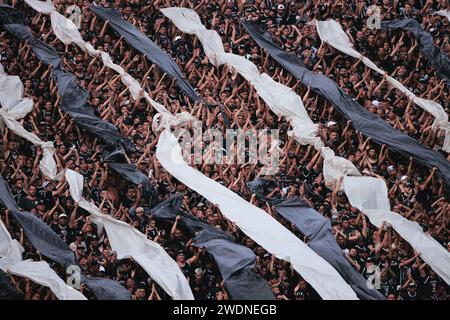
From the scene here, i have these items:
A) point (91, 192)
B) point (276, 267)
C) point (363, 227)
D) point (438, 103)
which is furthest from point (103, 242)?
point (438, 103)

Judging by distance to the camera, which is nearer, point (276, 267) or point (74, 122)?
point (276, 267)

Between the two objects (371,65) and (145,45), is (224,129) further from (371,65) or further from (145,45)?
(371,65)

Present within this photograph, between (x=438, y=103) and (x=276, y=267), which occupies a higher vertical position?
(x=438, y=103)

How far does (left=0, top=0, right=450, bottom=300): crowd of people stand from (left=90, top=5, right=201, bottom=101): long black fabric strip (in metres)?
0.13

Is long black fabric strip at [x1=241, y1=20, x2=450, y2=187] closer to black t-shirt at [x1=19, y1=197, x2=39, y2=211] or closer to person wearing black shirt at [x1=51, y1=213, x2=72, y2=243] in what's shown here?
person wearing black shirt at [x1=51, y1=213, x2=72, y2=243]

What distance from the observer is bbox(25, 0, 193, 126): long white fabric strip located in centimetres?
1620

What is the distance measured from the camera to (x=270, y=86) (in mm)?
16984

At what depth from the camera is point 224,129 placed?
1590 cm

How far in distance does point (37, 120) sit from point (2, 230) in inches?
104

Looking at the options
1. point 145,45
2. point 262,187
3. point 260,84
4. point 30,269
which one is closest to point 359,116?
point 260,84

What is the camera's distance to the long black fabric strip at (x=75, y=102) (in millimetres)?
14922

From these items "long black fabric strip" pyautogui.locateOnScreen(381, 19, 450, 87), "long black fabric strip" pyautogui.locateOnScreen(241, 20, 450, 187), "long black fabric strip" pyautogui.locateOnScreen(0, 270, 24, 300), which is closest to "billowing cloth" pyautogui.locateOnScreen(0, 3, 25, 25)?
"long black fabric strip" pyautogui.locateOnScreen(241, 20, 450, 187)

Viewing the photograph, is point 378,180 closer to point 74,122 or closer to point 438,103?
point 438,103

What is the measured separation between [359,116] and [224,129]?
7.15 feet
